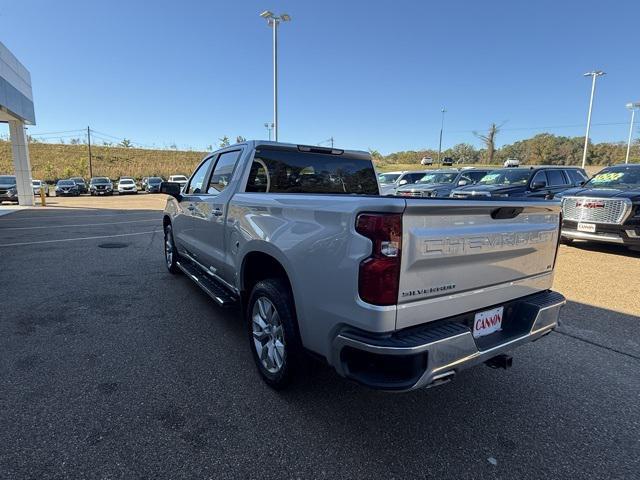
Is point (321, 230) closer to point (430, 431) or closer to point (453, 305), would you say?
point (453, 305)

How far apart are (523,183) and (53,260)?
12231 millimetres

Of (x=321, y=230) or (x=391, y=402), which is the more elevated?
(x=321, y=230)

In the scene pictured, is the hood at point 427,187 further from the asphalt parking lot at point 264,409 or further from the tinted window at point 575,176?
the asphalt parking lot at point 264,409

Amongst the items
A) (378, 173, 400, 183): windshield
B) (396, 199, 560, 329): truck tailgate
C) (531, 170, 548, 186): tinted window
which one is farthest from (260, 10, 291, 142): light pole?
(396, 199, 560, 329): truck tailgate

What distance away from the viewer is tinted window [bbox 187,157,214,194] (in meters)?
4.74

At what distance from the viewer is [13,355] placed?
3.41 meters

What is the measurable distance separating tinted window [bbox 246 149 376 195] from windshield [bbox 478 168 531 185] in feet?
31.2

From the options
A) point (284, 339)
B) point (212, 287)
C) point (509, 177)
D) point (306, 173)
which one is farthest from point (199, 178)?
point (509, 177)

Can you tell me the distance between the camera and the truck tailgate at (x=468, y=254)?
2002mm

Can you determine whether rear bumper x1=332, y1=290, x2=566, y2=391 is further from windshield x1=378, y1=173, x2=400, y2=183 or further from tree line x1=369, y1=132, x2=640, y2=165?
tree line x1=369, y1=132, x2=640, y2=165

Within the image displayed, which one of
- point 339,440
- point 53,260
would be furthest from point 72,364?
point 53,260

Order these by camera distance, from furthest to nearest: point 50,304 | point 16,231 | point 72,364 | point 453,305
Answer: point 16,231 < point 50,304 < point 72,364 < point 453,305

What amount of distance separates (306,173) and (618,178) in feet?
28.5

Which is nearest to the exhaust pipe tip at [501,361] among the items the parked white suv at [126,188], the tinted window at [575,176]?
the tinted window at [575,176]
